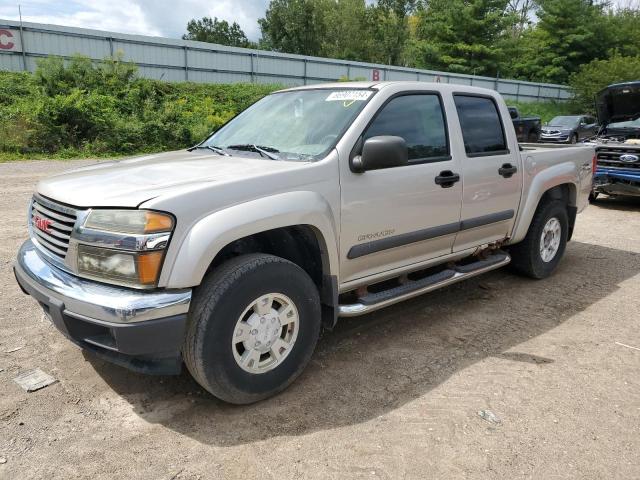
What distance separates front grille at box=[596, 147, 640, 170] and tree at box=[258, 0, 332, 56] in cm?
5115

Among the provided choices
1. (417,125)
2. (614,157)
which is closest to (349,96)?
(417,125)

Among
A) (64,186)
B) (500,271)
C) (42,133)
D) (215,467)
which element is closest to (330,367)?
(215,467)

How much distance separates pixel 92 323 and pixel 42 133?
→ 14.7m

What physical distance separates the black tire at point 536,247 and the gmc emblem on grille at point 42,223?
425 cm

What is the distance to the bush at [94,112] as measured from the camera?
15.2 meters

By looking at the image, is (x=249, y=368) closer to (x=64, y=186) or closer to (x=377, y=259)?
(x=377, y=259)

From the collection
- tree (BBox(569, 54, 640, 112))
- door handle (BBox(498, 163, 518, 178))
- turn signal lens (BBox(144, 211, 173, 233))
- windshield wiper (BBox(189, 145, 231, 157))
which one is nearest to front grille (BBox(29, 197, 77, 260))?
turn signal lens (BBox(144, 211, 173, 233))

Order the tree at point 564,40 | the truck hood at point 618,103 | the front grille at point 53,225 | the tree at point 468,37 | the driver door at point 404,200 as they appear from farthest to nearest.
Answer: the tree at point 564,40
the tree at point 468,37
the truck hood at point 618,103
the driver door at point 404,200
the front grille at point 53,225

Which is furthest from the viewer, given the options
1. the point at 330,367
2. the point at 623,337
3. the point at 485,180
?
the point at 485,180

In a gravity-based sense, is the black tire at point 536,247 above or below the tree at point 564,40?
below

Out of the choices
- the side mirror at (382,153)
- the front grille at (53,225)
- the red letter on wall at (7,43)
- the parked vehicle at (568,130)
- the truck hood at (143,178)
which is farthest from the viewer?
the parked vehicle at (568,130)

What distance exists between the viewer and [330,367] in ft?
11.4

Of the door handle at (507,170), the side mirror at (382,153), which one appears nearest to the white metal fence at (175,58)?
the door handle at (507,170)

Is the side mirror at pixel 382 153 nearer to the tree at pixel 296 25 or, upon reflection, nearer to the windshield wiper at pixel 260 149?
the windshield wiper at pixel 260 149
